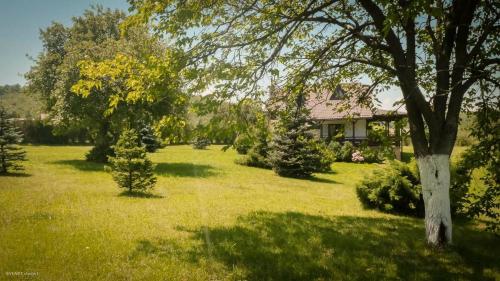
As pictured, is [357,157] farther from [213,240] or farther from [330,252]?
[213,240]

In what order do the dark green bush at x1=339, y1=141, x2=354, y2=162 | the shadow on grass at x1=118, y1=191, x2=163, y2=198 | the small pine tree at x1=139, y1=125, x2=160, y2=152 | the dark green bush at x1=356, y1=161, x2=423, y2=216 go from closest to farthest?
the dark green bush at x1=356, y1=161, x2=423, y2=216
the shadow on grass at x1=118, y1=191, x2=163, y2=198
the dark green bush at x1=339, y1=141, x2=354, y2=162
the small pine tree at x1=139, y1=125, x2=160, y2=152

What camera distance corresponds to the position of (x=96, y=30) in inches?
1169

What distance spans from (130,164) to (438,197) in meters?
11.0

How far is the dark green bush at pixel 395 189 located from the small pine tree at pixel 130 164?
886 cm

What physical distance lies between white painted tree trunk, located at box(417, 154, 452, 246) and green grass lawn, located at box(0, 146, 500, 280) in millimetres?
400

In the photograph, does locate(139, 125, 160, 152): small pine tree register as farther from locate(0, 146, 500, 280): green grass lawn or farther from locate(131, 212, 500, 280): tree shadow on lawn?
locate(131, 212, 500, 280): tree shadow on lawn

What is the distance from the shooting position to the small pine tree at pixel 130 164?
13.9 metres

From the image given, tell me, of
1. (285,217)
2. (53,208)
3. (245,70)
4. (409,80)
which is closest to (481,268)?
(409,80)

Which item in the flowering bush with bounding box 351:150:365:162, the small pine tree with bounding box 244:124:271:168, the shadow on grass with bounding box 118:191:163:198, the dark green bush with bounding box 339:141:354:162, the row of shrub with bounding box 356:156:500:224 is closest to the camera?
the row of shrub with bounding box 356:156:500:224

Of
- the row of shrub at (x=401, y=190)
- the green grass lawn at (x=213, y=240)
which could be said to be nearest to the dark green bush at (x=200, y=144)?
the green grass lawn at (x=213, y=240)

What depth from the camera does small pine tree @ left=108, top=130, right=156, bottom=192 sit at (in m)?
13.9

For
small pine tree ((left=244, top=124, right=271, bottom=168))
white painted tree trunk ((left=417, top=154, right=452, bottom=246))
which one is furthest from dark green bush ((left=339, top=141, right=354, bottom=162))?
white painted tree trunk ((left=417, top=154, right=452, bottom=246))

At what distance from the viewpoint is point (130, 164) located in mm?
13961

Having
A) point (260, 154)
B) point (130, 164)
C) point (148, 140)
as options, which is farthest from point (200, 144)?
point (130, 164)
